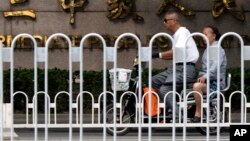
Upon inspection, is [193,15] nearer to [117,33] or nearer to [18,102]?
[117,33]

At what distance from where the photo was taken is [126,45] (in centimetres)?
1591

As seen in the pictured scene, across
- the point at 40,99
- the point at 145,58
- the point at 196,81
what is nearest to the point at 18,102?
the point at 40,99

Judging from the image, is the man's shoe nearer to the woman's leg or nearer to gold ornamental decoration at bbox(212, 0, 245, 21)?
the woman's leg

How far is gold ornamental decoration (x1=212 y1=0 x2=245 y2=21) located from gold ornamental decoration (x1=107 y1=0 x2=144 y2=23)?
66.3 inches

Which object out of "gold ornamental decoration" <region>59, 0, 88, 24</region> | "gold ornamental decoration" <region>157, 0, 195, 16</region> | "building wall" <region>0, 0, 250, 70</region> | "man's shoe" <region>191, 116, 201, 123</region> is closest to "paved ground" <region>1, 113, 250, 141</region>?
"man's shoe" <region>191, 116, 201, 123</region>

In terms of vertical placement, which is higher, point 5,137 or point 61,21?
point 61,21

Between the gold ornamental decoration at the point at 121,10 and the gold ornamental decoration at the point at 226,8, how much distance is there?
168cm

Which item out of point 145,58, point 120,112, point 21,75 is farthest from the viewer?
point 21,75

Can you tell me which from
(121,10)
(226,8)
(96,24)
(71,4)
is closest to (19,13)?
(71,4)

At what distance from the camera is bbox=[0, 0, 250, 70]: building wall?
52.3ft

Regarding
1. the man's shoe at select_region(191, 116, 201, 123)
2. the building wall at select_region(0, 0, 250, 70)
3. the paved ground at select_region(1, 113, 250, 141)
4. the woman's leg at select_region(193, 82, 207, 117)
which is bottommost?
the paved ground at select_region(1, 113, 250, 141)

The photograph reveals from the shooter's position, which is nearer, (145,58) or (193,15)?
(145,58)

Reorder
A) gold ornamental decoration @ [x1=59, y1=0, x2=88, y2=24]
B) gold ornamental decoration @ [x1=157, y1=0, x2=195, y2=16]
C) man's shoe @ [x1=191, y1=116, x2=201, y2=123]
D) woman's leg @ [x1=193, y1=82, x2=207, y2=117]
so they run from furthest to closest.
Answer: gold ornamental decoration @ [x1=157, y1=0, x2=195, y2=16], gold ornamental decoration @ [x1=59, y1=0, x2=88, y2=24], man's shoe @ [x1=191, y1=116, x2=201, y2=123], woman's leg @ [x1=193, y1=82, x2=207, y2=117]

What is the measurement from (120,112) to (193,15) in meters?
7.03
